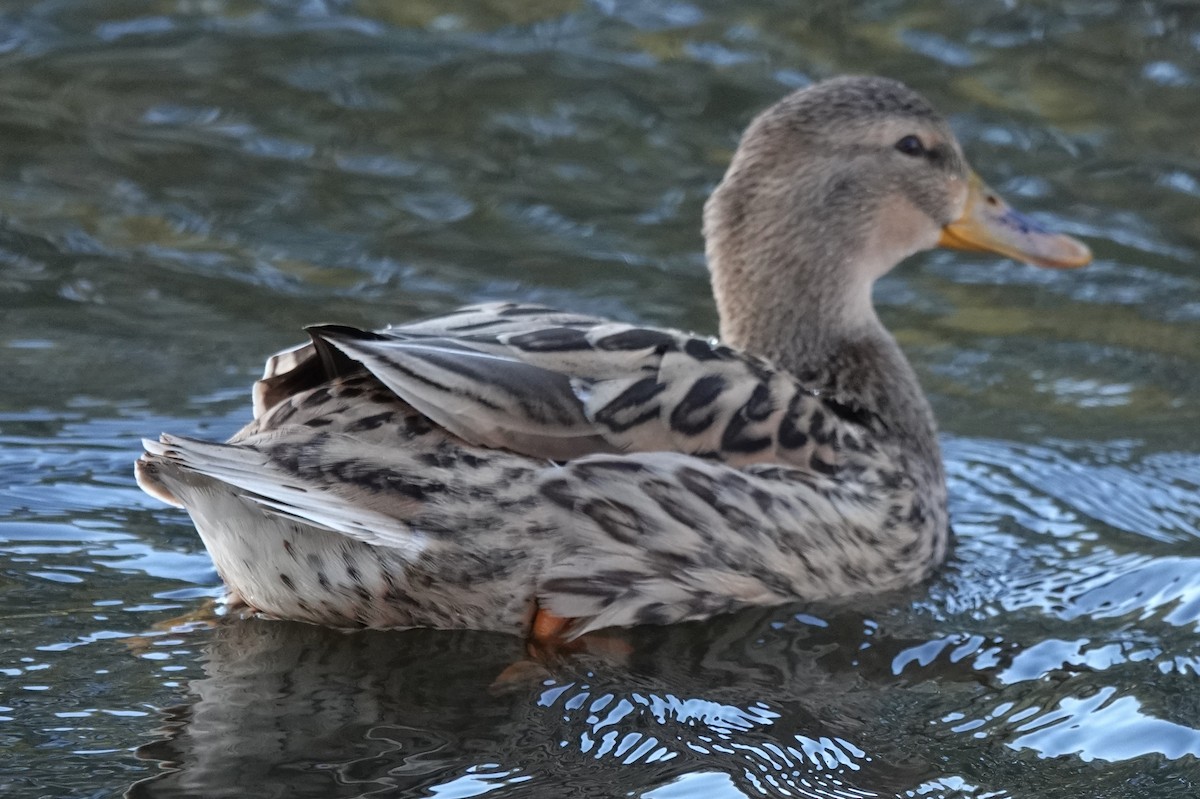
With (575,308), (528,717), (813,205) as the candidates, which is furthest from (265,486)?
(575,308)

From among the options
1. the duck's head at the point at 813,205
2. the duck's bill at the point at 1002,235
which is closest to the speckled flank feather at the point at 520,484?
the duck's head at the point at 813,205

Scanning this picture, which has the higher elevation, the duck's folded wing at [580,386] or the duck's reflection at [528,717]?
the duck's folded wing at [580,386]

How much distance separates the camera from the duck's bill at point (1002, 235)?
7.15m

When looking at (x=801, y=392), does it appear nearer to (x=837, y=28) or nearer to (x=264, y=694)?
(x=264, y=694)

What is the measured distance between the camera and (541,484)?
17.0 ft

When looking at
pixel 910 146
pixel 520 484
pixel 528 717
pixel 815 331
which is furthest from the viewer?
pixel 910 146

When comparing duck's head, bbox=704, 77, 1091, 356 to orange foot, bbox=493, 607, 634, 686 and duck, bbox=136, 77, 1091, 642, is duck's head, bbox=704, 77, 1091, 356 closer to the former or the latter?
duck, bbox=136, 77, 1091, 642

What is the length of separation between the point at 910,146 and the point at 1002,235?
618 mm

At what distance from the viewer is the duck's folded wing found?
5133mm

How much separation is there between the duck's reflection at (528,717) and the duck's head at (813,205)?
4.58 feet

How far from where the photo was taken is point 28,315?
7582mm

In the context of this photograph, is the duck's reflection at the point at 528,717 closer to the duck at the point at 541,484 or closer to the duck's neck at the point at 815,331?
the duck at the point at 541,484

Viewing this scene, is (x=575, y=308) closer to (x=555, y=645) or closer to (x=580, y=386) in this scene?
(x=580, y=386)

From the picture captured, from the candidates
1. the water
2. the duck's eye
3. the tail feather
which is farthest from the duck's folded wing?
the duck's eye
